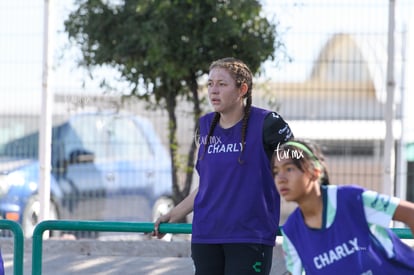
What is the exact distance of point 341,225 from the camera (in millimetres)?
3932

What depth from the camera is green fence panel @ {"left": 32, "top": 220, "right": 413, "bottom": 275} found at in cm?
532

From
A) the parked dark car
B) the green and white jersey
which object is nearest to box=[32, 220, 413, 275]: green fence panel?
the green and white jersey

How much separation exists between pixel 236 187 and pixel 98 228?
3.71 ft

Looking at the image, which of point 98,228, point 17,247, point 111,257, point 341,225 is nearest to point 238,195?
point 341,225

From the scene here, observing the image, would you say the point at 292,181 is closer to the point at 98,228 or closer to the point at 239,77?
the point at 239,77

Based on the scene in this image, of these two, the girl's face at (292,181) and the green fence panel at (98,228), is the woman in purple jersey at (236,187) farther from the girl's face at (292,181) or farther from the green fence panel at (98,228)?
the girl's face at (292,181)

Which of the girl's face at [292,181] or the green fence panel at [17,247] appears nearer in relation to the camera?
the girl's face at [292,181]

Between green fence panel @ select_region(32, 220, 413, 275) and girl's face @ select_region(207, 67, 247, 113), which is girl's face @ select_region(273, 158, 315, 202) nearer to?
girl's face @ select_region(207, 67, 247, 113)

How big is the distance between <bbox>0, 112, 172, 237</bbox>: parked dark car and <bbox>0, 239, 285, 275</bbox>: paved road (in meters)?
2.28

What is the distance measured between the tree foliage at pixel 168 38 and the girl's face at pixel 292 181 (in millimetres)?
4465

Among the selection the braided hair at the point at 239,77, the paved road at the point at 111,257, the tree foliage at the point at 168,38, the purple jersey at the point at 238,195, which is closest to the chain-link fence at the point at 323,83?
the tree foliage at the point at 168,38

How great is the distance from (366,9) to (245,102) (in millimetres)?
4181

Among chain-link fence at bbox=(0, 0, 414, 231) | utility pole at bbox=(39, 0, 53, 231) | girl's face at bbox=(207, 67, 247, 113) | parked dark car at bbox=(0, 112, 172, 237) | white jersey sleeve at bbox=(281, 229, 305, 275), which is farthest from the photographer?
parked dark car at bbox=(0, 112, 172, 237)

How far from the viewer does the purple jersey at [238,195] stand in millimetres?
4777
